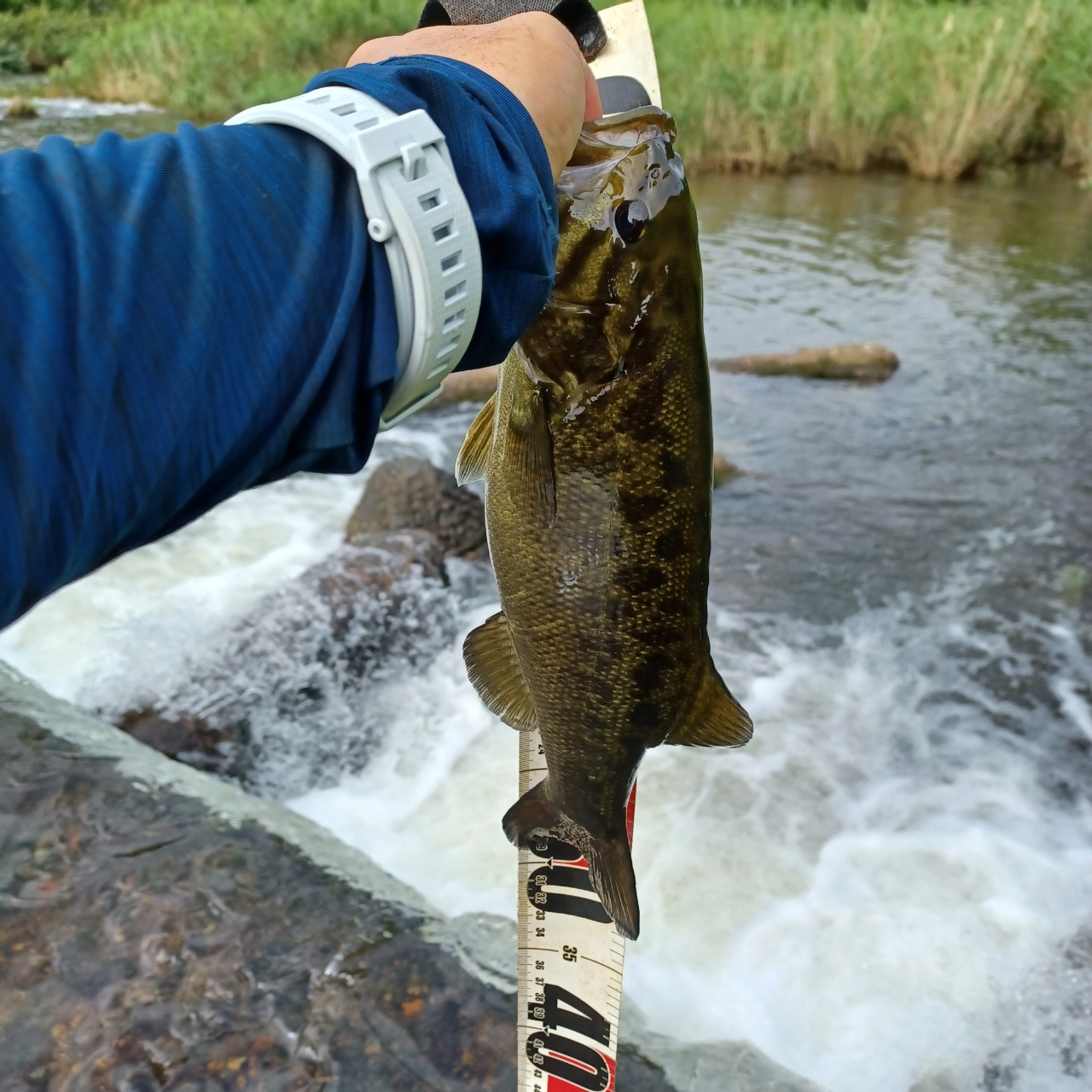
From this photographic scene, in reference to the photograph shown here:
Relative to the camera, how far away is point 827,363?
344 inches

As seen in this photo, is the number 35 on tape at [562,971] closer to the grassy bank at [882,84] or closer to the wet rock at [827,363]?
the wet rock at [827,363]

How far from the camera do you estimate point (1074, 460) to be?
22.8ft

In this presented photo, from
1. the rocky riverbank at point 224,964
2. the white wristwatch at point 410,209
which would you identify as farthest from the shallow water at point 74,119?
the white wristwatch at point 410,209

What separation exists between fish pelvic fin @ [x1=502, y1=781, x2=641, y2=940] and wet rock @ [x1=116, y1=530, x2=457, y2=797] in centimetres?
244

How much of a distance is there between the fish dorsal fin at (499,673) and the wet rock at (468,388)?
6265 mm

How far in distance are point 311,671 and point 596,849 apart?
121 inches

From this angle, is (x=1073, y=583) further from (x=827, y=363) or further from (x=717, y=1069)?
(x=717, y=1069)

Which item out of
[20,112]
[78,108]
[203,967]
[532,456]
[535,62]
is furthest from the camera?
[78,108]

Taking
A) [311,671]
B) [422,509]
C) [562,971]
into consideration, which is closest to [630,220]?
[562,971]

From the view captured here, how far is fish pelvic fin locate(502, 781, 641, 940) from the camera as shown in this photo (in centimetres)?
196

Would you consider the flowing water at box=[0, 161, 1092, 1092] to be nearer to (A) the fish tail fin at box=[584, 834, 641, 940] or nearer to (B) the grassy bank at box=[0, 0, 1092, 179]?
(A) the fish tail fin at box=[584, 834, 641, 940]

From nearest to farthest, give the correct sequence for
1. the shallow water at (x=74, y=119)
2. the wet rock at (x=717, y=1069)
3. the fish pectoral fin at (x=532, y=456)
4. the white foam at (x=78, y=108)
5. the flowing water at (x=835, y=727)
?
the fish pectoral fin at (x=532, y=456) < the wet rock at (x=717, y=1069) < the flowing water at (x=835, y=727) < the shallow water at (x=74, y=119) < the white foam at (x=78, y=108)

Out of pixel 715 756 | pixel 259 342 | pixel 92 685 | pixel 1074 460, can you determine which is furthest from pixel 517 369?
pixel 1074 460

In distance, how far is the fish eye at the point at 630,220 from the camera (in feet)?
5.19
